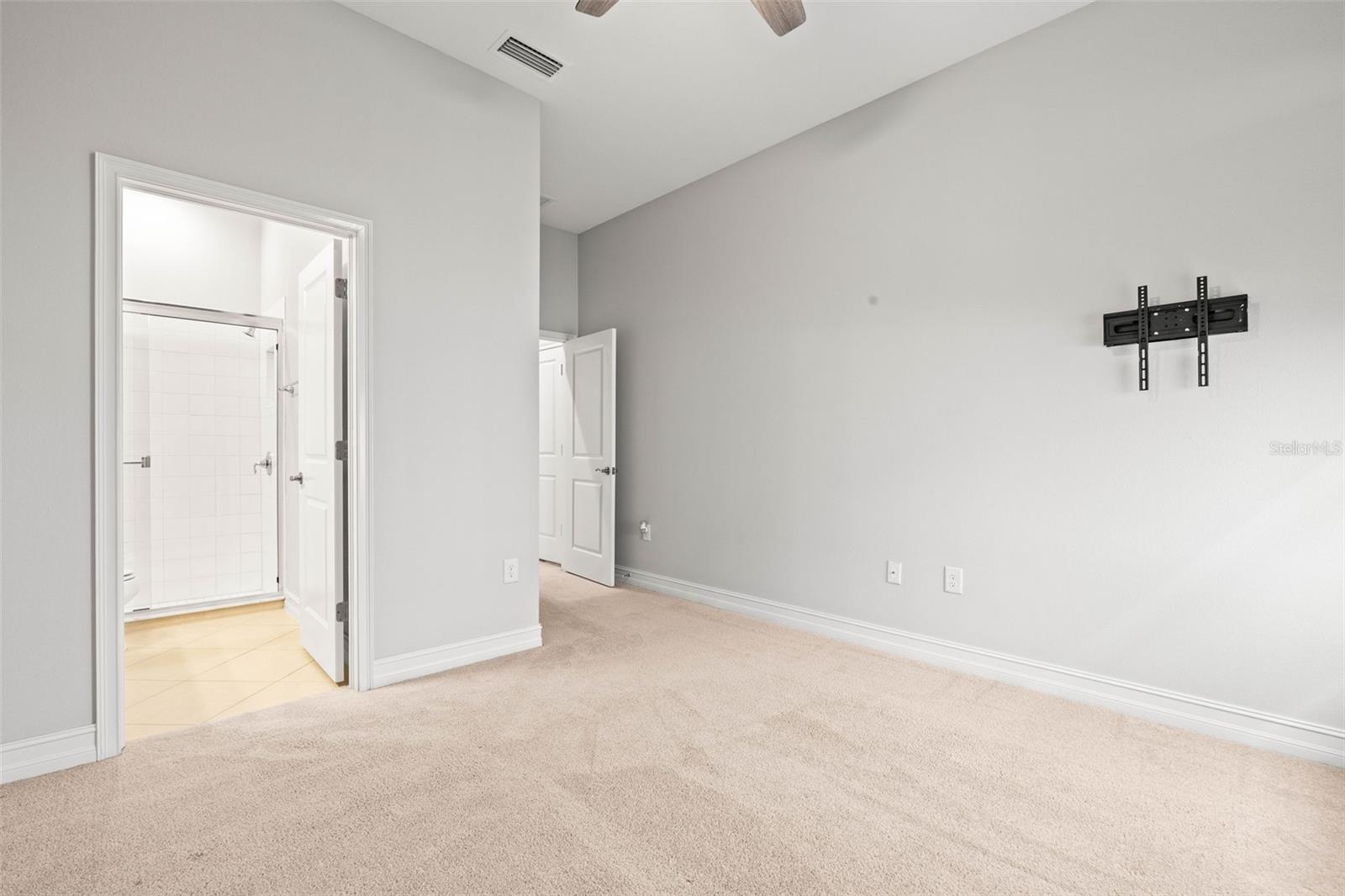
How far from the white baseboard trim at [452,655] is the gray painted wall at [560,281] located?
2.84m

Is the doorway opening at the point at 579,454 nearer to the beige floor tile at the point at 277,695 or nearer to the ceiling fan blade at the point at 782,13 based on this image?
the beige floor tile at the point at 277,695

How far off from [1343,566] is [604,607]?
3.50 meters

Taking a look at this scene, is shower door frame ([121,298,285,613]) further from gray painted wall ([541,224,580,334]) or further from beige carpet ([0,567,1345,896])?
beige carpet ([0,567,1345,896])

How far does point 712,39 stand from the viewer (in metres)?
Result: 2.91

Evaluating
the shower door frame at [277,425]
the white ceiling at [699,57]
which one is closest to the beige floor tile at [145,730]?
the shower door frame at [277,425]

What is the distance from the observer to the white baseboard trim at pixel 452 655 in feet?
9.29

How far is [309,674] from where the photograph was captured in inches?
118

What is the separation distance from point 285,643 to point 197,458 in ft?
5.47

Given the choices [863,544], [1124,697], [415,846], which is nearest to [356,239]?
[415,846]

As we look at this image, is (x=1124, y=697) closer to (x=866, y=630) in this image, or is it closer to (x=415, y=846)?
(x=866, y=630)

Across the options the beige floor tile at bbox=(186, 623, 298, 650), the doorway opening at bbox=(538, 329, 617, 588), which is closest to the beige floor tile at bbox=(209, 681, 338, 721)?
the beige floor tile at bbox=(186, 623, 298, 650)

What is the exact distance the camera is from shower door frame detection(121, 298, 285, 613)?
13.1 feet

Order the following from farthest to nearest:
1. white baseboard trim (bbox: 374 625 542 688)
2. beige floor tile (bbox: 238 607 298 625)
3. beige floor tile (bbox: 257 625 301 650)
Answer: beige floor tile (bbox: 238 607 298 625) → beige floor tile (bbox: 257 625 301 650) → white baseboard trim (bbox: 374 625 542 688)

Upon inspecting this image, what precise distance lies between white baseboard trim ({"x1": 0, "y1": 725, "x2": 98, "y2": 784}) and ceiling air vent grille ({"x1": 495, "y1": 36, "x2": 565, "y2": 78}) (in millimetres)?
3180
